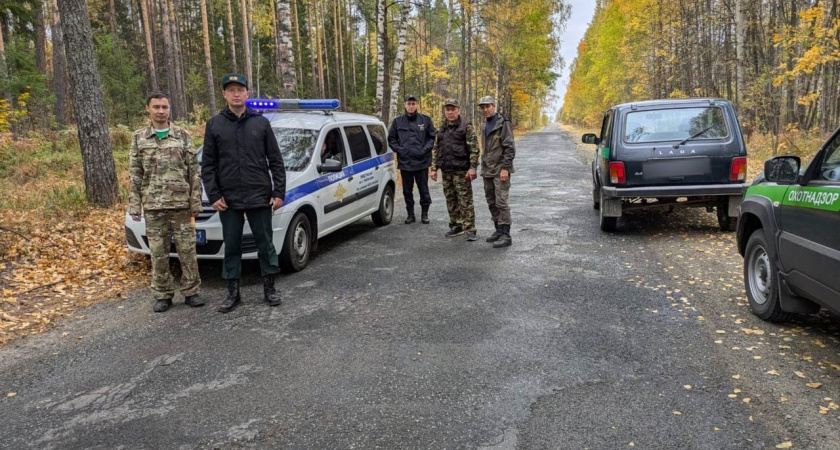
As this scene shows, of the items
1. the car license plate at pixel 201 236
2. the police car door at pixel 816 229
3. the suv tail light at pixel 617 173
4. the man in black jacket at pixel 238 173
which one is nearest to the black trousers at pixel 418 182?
the suv tail light at pixel 617 173

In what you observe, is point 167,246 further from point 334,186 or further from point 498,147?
point 498,147

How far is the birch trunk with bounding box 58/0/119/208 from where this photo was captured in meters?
7.71

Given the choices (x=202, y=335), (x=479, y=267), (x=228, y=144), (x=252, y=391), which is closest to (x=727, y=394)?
(x=252, y=391)

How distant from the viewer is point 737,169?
7328 millimetres

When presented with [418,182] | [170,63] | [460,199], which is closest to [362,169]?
[418,182]

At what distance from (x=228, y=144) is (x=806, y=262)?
468cm

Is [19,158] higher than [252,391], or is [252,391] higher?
[19,158]

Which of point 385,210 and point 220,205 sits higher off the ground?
point 220,205

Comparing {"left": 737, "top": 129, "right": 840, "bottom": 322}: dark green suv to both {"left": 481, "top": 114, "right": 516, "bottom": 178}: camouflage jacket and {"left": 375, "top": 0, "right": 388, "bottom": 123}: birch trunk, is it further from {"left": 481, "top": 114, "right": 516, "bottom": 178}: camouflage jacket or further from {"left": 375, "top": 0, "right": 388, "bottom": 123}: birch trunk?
{"left": 375, "top": 0, "right": 388, "bottom": 123}: birch trunk

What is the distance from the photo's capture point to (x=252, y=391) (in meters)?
3.48

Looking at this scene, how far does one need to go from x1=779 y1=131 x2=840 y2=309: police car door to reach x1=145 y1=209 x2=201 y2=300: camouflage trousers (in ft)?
16.9

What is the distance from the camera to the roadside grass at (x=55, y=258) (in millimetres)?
5301

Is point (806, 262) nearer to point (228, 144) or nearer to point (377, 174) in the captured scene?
point (228, 144)

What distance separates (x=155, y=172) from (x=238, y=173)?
32.7 inches
